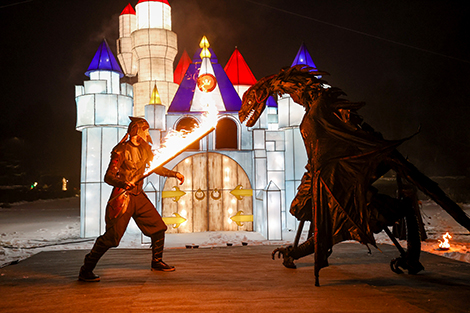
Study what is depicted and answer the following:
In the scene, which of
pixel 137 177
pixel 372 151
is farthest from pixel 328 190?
pixel 137 177

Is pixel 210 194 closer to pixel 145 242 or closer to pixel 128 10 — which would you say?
pixel 145 242

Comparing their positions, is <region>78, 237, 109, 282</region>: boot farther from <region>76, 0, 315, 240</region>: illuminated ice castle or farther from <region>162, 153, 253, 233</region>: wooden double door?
<region>162, 153, 253, 233</region>: wooden double door

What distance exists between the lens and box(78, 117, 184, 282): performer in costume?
15.9 feet

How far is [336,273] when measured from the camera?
201 inches

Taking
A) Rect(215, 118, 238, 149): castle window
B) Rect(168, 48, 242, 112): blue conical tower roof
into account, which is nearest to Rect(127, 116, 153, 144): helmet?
Rect(168, 48, 242, 112): blue conical tower roof

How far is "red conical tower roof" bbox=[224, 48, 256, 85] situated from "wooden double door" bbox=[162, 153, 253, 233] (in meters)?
4.50

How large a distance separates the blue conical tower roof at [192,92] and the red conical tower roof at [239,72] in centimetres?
258

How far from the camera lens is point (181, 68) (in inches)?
630

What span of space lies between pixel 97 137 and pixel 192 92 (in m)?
3.02

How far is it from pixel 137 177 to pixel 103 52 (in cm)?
862

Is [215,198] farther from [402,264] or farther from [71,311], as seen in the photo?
[71,311]

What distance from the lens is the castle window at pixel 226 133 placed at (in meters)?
12.7

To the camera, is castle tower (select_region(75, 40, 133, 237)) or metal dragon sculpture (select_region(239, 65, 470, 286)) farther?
castle tower (select_region(75, 40, 133, 237))

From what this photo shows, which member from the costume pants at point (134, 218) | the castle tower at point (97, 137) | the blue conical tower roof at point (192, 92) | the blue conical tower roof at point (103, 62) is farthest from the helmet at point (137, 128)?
the blue conical tower roof at point (103, 62)
